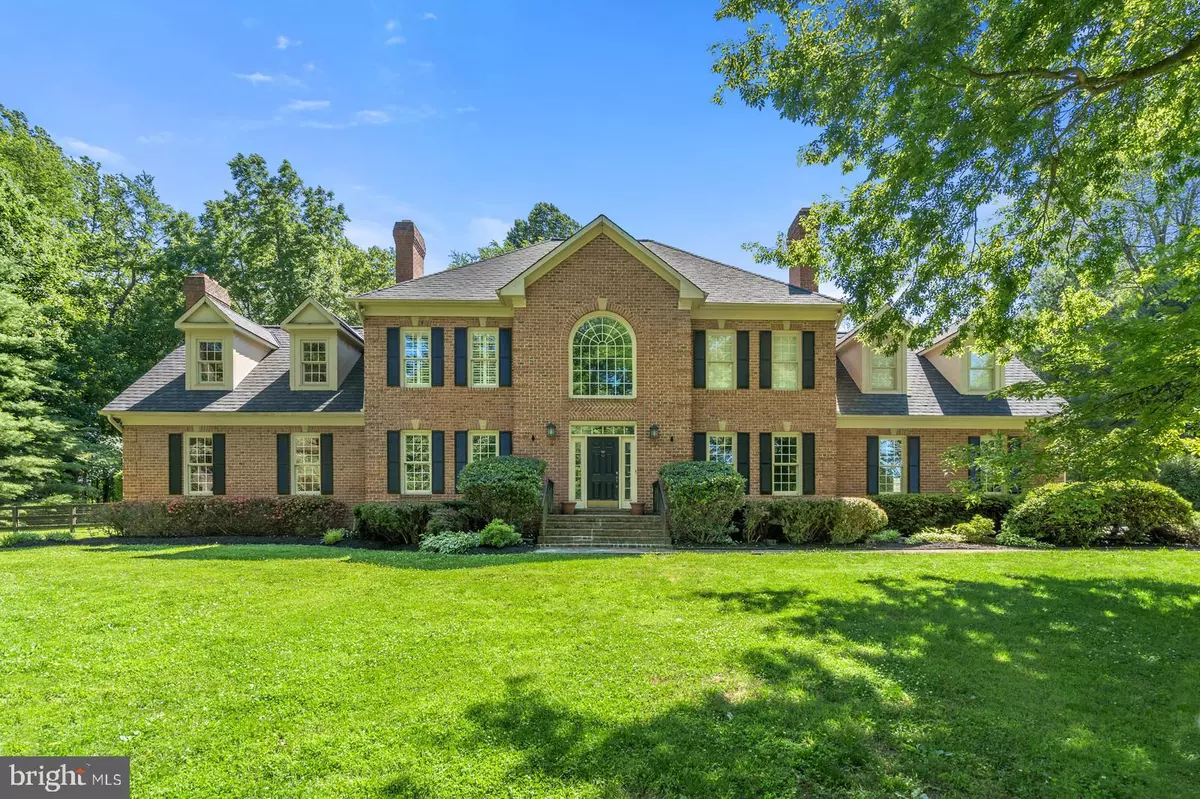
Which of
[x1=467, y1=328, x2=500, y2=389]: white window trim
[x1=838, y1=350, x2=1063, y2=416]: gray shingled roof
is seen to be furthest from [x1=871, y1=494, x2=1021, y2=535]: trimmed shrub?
[x1=467, y1=328, x2=500, y2=389]: white window trim

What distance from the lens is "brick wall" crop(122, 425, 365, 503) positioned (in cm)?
1594

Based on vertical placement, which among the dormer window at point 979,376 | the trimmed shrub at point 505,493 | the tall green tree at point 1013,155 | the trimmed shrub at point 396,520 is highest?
the tall green tree at point 1013,155

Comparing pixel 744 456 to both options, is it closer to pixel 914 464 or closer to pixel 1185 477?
pixel 914 464

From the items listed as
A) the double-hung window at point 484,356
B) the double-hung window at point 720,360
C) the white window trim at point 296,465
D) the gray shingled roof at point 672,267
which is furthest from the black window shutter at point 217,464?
the double-hung window at point 720,360

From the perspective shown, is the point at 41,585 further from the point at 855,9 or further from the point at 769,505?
the point at 855,9

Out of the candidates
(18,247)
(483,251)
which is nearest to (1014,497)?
(483,251)

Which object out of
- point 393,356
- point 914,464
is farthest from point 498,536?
point 914,464

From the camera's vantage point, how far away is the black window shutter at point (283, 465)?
16.2 metres

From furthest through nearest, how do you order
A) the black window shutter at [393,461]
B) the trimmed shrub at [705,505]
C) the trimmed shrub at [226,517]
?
the black window shutter at [393,461], the trimmed shrub at [226,517], the trimmed shrub at [705,505]

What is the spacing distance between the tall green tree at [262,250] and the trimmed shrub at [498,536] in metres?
20.7

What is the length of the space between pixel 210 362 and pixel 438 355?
7.71 metres

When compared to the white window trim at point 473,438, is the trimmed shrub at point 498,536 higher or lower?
lower

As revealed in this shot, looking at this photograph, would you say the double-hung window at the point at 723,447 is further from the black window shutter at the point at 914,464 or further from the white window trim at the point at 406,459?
the white window trim at the point at 406,459

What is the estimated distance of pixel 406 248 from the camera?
19.0 m
